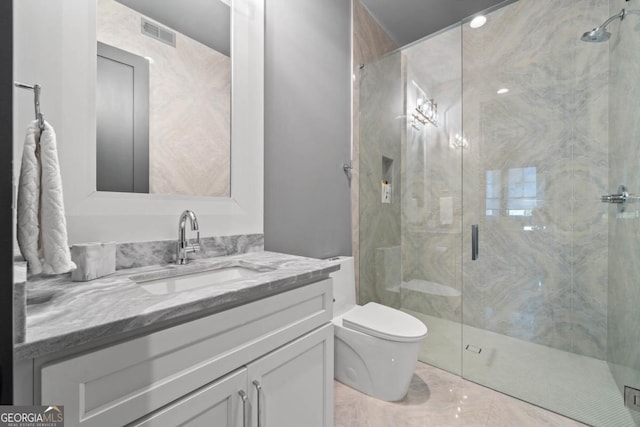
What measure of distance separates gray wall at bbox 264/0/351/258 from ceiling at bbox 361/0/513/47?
43 centimetres

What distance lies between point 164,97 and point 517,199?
2275 mm

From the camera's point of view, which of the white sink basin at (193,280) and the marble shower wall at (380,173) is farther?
the marble shower wall at (380,173)

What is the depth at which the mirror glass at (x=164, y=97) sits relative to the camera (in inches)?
39.8

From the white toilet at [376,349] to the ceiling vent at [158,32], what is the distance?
1219mm

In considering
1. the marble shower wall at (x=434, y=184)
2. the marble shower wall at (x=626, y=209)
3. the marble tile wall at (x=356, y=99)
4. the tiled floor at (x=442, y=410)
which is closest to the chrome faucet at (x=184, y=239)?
the tiled floor at (x=442, y=410)

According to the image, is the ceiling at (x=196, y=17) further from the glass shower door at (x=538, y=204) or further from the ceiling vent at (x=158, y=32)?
the glass shower door at (x=538, y=204)

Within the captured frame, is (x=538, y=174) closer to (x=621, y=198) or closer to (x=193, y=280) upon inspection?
(x=621, y=198)

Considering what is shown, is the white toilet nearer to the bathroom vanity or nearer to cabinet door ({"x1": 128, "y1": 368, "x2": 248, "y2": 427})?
the bathroom vanity

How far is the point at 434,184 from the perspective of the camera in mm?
2279

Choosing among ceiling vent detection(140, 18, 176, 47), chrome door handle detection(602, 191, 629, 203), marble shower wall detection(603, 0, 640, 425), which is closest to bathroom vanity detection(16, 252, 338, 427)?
ceiling vent detection(140, 18, 176, 47)

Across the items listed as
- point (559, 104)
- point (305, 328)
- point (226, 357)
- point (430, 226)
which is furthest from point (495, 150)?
point (226, 357)

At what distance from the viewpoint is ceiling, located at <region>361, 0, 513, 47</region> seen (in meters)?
2.24

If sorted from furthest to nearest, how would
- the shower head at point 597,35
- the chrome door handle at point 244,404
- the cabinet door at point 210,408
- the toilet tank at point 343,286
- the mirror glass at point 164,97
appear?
the toilet tank at point 343,286
the shower head at point 597,35
the mirror glass at point 164,97
the chrome door handle at point 244,404
the cabinet door at point 210,408

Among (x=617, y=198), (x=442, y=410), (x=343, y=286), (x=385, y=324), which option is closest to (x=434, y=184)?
(x=617, y=198)
